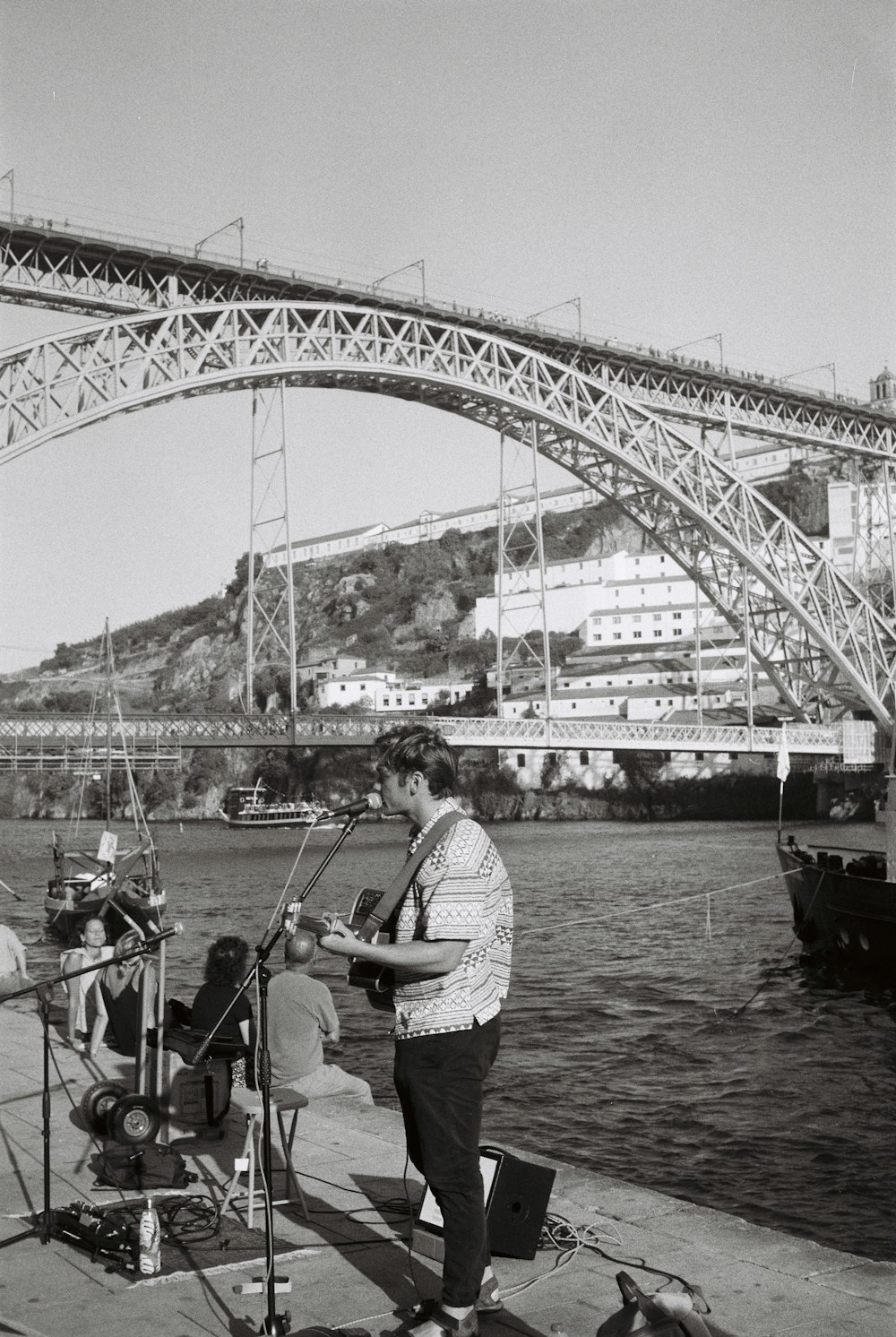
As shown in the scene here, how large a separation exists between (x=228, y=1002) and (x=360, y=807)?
3761 millimetres

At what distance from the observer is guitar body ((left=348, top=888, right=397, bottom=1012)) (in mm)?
4910

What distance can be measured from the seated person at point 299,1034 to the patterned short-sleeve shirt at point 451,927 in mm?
2521

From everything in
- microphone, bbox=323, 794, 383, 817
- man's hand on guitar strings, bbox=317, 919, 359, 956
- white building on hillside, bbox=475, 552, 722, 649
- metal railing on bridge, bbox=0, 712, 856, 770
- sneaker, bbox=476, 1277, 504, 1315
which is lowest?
sneaker, bbox=476, 1277, 504, 1315

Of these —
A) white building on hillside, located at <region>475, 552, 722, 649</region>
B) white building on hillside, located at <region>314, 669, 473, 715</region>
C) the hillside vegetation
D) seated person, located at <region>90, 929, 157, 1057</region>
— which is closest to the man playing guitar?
seated person, located at <region>90, 929, 157, 1057</region>

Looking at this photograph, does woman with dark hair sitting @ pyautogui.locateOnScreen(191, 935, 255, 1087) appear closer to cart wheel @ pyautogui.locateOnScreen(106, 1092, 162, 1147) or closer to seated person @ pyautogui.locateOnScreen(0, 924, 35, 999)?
cart wheel @ pyautogui.locateOnScreen(106, 1092, 162, 1147)

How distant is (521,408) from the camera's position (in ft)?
153

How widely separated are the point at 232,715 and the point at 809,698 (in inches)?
1081

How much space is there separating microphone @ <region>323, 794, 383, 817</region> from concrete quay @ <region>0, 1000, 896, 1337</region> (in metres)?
1.79

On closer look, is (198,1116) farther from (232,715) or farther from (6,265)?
(232,715)

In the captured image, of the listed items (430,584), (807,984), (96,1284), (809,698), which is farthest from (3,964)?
(430,584)

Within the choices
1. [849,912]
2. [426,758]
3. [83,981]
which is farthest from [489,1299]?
[849,912]

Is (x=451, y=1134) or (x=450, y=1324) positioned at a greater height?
(x=451, y=1134)

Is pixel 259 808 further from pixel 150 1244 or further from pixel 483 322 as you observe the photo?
pixel 150 1244

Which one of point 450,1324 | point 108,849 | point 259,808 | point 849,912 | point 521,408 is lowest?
point 849,912
